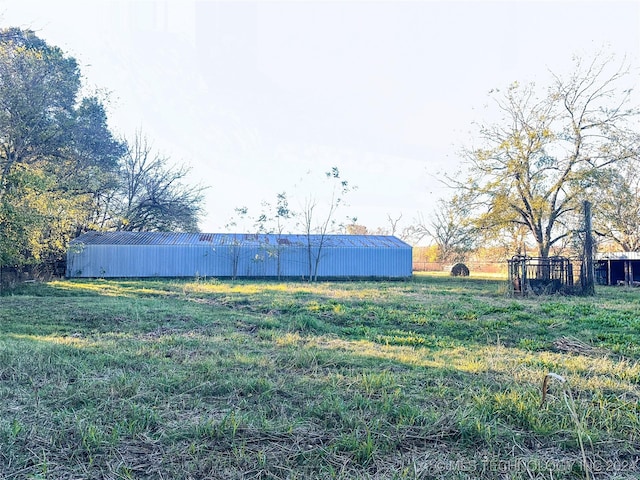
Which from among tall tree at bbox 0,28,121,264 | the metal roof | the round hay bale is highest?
tall tree at bbox 0,28,121,264

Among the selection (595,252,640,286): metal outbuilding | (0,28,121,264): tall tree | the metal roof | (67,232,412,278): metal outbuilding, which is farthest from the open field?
the metal roof

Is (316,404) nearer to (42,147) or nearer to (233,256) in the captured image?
(42,147)

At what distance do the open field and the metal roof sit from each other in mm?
15377

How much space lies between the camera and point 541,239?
20.3 m

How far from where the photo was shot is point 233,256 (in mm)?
21000

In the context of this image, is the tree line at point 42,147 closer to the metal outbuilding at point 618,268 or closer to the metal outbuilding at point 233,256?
the metal outbuilding at point 233,256

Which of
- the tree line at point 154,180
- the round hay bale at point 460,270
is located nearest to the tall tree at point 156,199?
the tree line at point 154,180

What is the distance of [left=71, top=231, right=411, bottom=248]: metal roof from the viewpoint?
2087 centimetres

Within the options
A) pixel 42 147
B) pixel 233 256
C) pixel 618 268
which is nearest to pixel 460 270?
pixel 618 268

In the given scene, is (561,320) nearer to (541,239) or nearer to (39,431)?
(39,431)

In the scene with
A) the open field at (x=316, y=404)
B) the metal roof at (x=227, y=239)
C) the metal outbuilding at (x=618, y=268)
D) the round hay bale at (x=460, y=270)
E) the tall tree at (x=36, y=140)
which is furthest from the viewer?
the round hay bale at (x=460, y=270)

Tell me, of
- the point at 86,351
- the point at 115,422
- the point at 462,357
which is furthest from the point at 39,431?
the point at 462,357

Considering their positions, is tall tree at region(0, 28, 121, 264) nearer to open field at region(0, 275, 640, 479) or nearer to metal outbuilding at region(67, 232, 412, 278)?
metal outbuilding at region(67, 232, 412, 278)

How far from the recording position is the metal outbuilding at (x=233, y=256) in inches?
790
